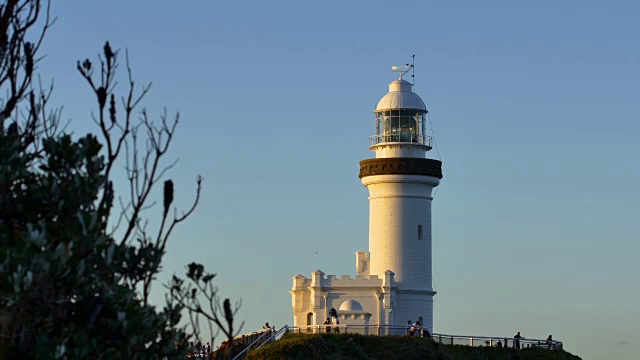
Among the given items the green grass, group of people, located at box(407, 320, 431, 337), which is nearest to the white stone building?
group of people, located at box(407, 320, 431, 337)

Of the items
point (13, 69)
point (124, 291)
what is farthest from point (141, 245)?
point (13, 69)

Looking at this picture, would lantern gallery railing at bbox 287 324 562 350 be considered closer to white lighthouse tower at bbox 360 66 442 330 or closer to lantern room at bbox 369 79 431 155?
white lighthouse tower at bbox 360 66 442 330

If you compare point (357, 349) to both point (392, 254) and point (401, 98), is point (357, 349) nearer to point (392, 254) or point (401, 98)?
point (392, 254)

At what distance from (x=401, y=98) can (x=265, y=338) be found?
39.1 ft

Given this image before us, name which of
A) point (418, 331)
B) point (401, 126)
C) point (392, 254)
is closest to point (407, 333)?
point (418, 331)

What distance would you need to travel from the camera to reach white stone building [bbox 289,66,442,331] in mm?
45094

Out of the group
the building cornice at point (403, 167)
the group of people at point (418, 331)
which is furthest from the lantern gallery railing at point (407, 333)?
the building cornice at point (403, 167)

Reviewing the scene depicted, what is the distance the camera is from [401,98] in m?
47.8

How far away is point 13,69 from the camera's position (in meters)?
12.7

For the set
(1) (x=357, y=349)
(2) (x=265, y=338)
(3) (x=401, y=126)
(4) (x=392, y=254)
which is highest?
(3) (x=401, y=126)

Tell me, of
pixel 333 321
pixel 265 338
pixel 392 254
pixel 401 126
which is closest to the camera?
pixel 265 338

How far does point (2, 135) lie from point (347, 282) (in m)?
33.5

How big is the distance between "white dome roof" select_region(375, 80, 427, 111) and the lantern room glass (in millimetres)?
196

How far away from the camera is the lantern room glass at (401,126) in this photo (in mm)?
47250
